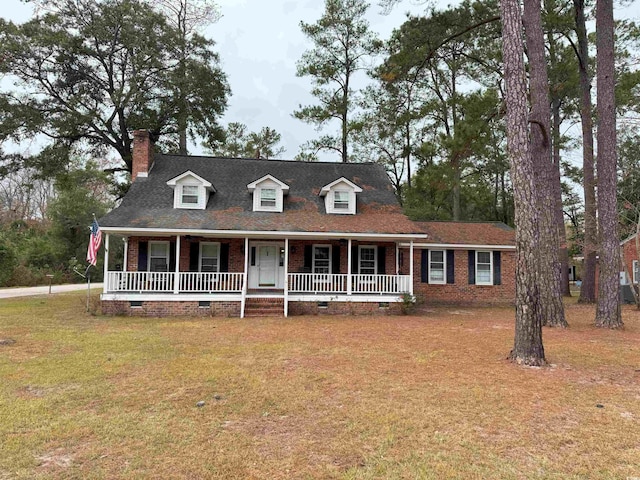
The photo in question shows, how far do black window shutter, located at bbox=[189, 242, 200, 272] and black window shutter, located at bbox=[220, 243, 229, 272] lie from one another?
83cm

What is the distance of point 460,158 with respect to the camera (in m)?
12.9

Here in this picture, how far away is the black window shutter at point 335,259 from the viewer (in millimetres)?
14969

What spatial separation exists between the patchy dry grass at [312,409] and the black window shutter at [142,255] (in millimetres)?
5308

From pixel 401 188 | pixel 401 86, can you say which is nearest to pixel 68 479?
pixel 401 86

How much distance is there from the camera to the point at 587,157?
55.5 feet

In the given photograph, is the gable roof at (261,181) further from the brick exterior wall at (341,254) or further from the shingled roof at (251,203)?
the brick exterior wall at (341,254)

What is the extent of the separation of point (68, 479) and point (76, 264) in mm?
30809

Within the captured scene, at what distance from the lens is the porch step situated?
12766 millimetres

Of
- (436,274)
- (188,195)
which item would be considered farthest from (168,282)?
(436,274)

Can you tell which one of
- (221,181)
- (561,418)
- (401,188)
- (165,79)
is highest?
(165,79)

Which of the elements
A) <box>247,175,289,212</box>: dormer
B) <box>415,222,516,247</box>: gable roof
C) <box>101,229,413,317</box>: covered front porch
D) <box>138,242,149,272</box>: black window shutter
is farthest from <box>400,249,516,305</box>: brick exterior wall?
<box>138,242,149,272</box>: black window shutter

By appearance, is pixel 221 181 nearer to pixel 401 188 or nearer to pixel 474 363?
pixel 474 363

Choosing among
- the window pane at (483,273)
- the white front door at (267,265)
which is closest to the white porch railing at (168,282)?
the white front door at (267,265)

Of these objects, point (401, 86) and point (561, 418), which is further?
point (401, 86)
